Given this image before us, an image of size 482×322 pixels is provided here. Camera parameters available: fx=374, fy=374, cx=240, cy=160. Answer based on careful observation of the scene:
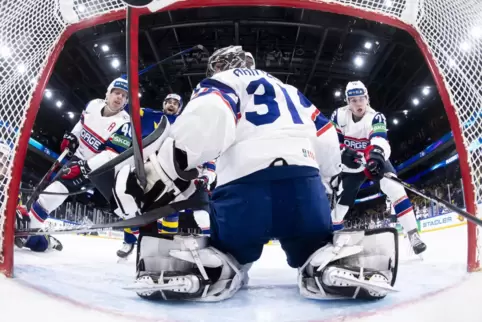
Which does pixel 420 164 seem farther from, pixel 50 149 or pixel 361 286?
pixel 361 286

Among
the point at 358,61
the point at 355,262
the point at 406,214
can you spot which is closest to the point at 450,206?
the point at 355,262

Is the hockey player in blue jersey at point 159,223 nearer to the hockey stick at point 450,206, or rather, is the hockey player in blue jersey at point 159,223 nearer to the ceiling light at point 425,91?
the hockey stick at point 450,206

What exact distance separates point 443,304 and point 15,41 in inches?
69.3

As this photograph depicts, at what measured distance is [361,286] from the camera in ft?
3.26

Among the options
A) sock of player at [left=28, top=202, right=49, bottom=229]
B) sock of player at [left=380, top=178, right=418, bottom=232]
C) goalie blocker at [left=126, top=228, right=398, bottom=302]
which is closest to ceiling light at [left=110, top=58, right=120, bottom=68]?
sock of player at [left=28, top=202, right=49, bottom=229]

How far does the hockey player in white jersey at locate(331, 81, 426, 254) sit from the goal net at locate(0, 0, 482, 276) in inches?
29.9

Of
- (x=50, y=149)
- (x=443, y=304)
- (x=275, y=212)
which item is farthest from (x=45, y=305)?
(x=50, y=149)

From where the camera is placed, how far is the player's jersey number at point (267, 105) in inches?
44.3

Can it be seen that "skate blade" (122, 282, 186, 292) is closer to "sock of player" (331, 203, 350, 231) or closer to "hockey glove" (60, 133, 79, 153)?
"sock of player" (331, 203, 350, 231)

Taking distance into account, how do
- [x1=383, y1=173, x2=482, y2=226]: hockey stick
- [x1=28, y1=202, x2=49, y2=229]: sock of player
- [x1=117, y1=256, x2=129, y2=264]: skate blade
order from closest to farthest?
1. [x1=383, y1=173, x2=482, y2=226]: hockey stick
2. [x1=117, y1=256, x2=129, y2=264]: skate blade
3. [x1=28, y1=202, x2=49, y2=229]: sock of player

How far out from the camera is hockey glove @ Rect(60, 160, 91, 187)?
2637 mm

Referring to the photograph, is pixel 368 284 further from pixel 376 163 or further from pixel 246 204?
pixel 376 163

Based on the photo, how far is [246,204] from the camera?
1.06 m


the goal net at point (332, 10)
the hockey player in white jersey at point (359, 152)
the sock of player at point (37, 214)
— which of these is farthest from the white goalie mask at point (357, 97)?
the sock of player at point (37, 214)
